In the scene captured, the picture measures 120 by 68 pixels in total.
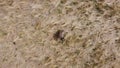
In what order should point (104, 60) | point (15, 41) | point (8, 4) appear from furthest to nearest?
point (8, 4) → point (15, 41) → point (104, 60)

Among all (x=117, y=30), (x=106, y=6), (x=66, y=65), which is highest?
(x=106, y=6)

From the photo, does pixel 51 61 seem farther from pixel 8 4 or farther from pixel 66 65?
pixel 8 4

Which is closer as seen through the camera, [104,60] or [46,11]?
[104,60]

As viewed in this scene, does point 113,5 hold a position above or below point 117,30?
above

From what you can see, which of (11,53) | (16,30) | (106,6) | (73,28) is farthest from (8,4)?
(106,6)

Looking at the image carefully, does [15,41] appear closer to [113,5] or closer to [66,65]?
[66,65]

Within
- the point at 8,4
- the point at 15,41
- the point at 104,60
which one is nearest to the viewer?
the point at 104,60

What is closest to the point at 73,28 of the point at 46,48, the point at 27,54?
the point at 46,48
